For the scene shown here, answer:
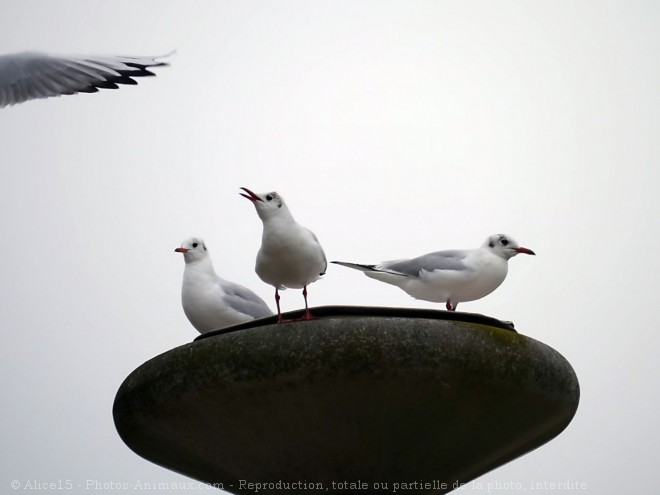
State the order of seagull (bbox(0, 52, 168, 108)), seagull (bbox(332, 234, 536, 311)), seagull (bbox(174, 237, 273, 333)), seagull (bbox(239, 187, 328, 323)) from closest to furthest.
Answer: seagull (bbox(239, 187, 328, 323)) < seagull (bbox(332, 234, 536, 311)) < seagull (bbox(174, 237, 273, 333)) < seagull (bbox(0, 52, 168, 108))

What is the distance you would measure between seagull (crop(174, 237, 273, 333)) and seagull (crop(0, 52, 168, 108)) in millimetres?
1334

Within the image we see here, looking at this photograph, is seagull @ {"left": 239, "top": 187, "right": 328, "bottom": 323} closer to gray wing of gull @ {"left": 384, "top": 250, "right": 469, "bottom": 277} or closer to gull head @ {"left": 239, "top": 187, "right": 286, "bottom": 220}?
gull head @ {"left": 239, "top": 187, "right": 286, "bottom": 220}

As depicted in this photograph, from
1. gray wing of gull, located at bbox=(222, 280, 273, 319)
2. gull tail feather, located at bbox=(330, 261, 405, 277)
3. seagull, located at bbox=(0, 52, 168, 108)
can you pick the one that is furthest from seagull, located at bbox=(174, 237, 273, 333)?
seagull, located at bbox=(0, 52, 168, 108)

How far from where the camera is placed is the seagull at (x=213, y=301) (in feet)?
18.7

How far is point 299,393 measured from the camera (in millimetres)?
3635

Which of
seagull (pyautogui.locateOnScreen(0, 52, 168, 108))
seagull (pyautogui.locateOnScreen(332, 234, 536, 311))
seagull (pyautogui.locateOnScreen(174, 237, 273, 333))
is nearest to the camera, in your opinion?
seagull (pyautogui.locateOnScreen(332, 234, 536, 311))

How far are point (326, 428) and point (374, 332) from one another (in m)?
0.55

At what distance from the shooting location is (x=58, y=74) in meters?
6.74

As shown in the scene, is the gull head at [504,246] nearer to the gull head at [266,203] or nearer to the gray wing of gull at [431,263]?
the gray wing of gull at [431,263]

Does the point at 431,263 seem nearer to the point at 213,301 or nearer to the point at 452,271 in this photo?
the point at 452,271

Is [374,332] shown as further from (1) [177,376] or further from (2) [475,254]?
(2) [475,254]

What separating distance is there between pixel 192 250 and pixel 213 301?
1.76 feet

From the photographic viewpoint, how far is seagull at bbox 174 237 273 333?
570 centimetres

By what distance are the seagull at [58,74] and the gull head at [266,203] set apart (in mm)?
1600
